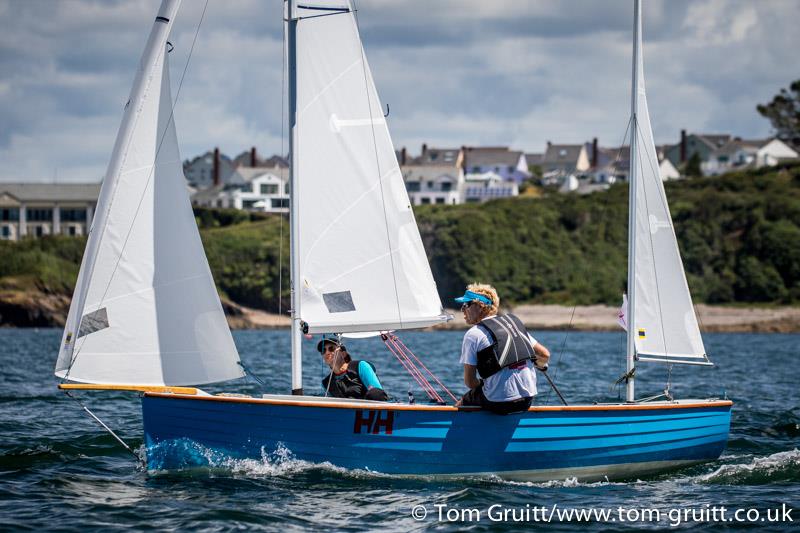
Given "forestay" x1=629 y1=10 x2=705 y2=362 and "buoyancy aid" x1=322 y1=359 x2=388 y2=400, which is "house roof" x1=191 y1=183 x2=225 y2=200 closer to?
"forestay" x1=629 y1=10 x2=705 y2=362

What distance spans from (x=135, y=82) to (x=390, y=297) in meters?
3.97

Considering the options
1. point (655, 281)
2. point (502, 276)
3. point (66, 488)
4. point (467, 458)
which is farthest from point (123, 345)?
point (502, 276)

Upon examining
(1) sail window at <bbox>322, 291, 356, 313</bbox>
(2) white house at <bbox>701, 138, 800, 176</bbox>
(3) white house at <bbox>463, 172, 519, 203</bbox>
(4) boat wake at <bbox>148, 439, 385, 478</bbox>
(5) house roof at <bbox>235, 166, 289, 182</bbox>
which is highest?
(2) white house at <bbox>701, 138, 800, 176</bbox>

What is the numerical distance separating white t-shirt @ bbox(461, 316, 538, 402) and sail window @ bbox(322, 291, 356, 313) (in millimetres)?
1749

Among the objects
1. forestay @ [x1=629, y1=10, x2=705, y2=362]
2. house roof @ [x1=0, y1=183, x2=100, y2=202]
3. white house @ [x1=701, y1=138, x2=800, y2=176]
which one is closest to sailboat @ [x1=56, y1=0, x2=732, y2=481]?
forestay @ [x1=629, y1=10, x2=705, y2=362]

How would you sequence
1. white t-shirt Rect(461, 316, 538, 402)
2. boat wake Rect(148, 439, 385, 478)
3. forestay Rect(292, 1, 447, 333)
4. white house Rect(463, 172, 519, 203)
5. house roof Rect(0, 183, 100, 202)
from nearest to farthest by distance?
white t-shirt Rect(461, 316, 538, 402), boat wake Rect(148, 439, 385, 478), forestay Rect(292, 1, 447, 333), house roof Rect(0, 183, 100, 202), white house Rect(463, 172, 519, 203)

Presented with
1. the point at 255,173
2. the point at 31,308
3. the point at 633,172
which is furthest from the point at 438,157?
the point at 633,172

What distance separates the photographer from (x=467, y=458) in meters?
12.7

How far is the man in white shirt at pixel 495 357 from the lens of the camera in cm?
1221

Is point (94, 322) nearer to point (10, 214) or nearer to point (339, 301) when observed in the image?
point (339, 301)

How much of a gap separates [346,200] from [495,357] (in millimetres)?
2833

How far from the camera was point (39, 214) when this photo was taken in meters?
109

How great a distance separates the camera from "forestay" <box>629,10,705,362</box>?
15633 millimetres

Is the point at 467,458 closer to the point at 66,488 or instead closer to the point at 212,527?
the point at 212,527
